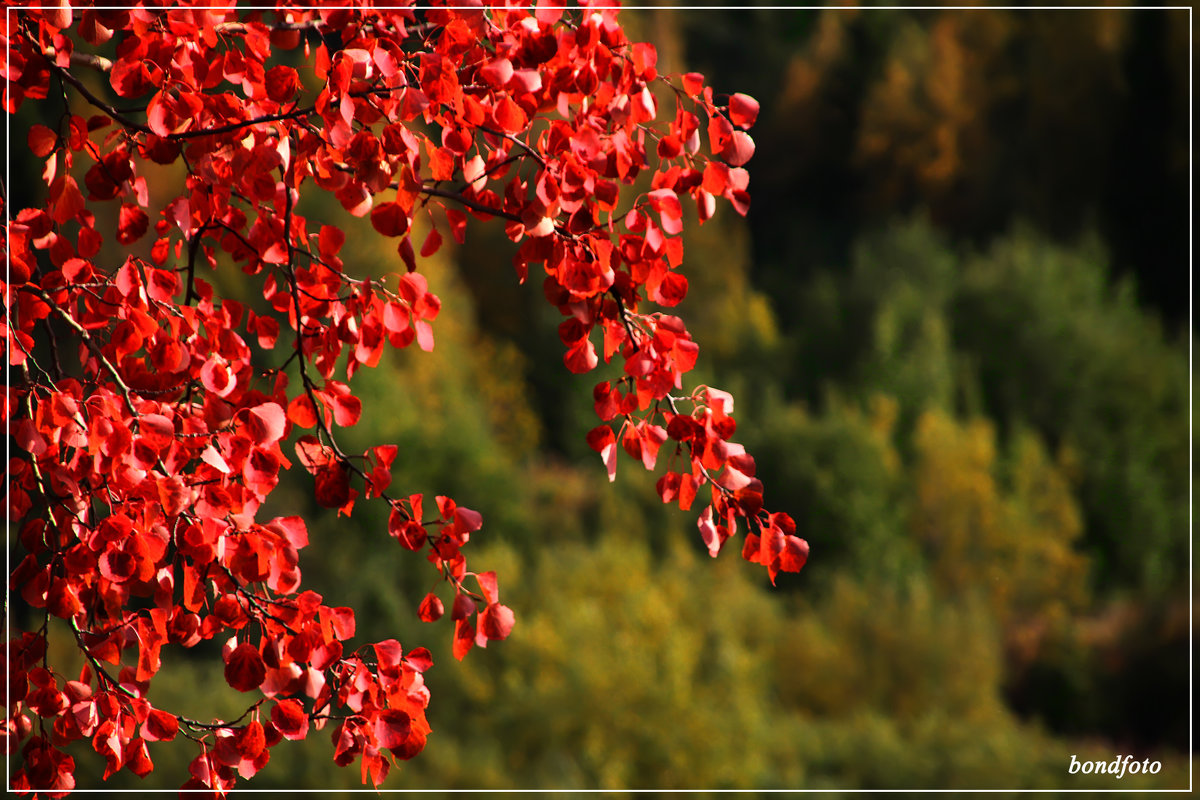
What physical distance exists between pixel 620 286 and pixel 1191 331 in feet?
53.6

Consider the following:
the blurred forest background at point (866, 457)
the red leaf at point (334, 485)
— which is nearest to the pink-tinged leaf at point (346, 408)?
the red leaf at point (334, 485)

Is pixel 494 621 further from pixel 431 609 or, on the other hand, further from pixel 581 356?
pixel 581 356

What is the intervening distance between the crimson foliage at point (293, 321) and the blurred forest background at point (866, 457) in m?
6.05

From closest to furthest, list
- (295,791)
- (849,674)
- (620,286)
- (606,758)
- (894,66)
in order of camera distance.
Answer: (620,286) < (295,791) < (606,758) < (849,674) < (894,66)

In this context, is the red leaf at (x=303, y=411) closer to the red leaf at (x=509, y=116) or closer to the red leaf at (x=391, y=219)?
the red leaf at (x=391, y=219)

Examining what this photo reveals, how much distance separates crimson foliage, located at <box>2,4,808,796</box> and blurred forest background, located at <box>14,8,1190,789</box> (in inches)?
238

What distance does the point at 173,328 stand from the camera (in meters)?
1.54

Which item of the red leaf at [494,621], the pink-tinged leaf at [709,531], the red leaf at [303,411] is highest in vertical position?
the pink-tinged leaf at [709,531]

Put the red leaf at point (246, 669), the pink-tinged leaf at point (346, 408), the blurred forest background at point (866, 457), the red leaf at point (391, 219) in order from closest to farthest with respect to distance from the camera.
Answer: the red leaf at point (246, 669) → the red leaf at point (391, 219) → the pink-tinged leaf at point (346, 408) → the blurred forest background at point (866, 457)

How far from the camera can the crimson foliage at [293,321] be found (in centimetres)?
143

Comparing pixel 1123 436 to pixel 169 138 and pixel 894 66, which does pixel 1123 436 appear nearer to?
pixel 894 66

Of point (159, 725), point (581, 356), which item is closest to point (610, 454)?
point (581, 356)

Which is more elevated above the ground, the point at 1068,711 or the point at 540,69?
the point at 540,69

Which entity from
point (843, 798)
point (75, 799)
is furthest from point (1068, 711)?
point (75, 799)
